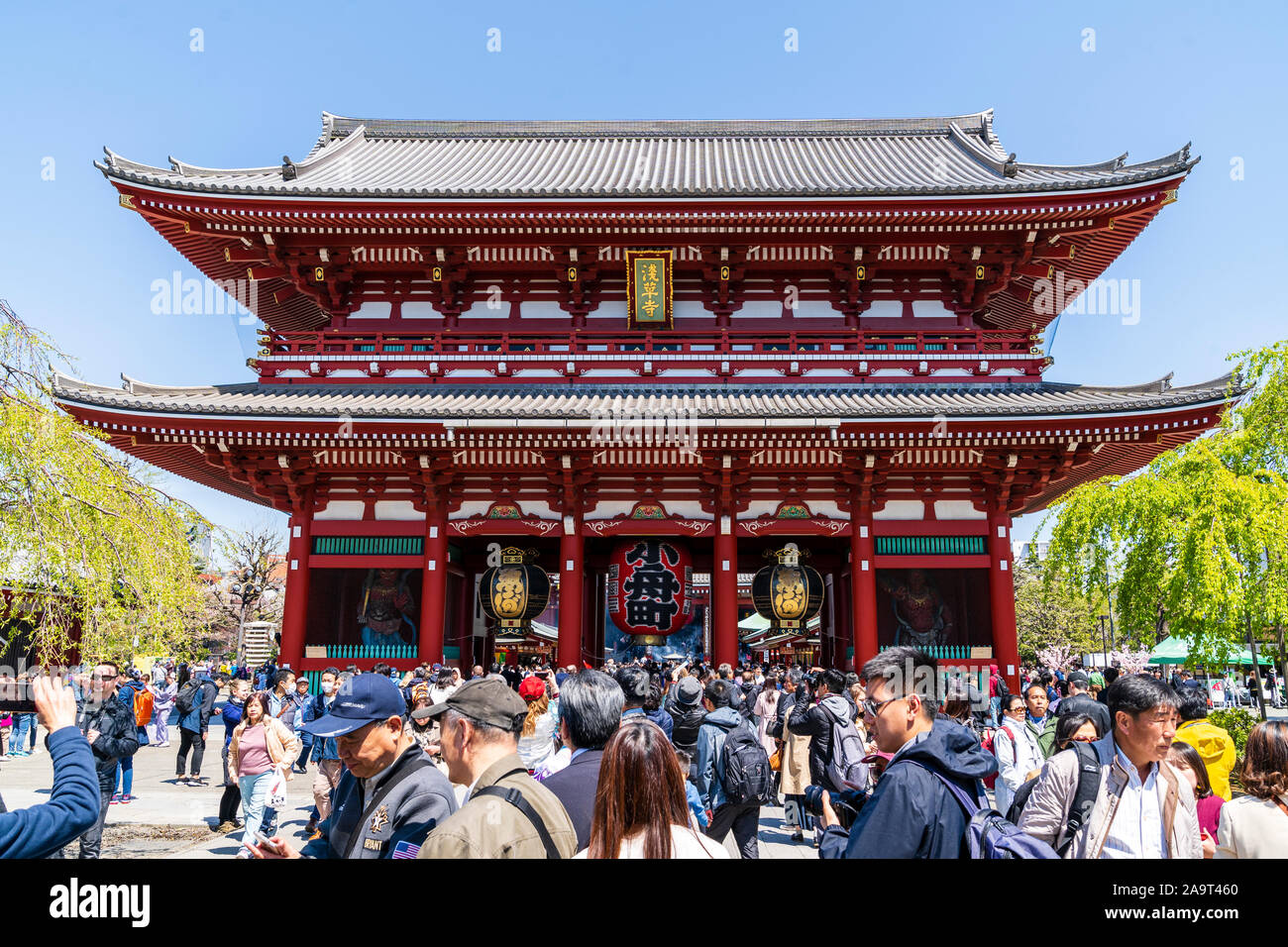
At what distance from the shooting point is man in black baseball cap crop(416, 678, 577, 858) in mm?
2779

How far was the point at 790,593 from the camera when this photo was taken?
16141mm

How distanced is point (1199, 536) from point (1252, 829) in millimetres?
12172

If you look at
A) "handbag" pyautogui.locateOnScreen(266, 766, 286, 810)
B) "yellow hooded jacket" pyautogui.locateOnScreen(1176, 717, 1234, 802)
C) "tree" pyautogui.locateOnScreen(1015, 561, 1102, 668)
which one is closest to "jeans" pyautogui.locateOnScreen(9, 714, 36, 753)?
"handbag" pyautogui.locateOnScreen(266, 766, 286, 810)

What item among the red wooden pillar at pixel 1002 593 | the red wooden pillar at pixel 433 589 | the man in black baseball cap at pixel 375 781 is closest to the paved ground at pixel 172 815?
the red wooden pillar at pixel 433 589

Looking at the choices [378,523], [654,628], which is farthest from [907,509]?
[378,523]

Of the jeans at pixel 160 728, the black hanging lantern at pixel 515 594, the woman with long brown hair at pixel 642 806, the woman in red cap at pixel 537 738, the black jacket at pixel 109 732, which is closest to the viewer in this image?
the woman with long brown hair at pixel 642 806

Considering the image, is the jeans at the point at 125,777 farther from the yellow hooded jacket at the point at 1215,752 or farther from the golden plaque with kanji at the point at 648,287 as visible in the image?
the yellow hooded jacket at the point at 1215,752

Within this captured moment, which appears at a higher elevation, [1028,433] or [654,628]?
[1028,433]

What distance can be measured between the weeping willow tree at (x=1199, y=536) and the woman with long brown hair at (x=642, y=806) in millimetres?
14163

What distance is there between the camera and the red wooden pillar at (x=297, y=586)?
15.8 meters

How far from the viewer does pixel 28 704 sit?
1906 centimetres
